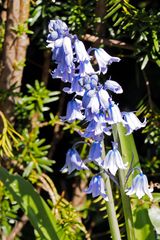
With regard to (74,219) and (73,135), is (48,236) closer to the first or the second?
(74,219)


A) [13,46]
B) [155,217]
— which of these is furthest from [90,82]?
[13,46]

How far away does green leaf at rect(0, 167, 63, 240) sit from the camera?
1456 mm

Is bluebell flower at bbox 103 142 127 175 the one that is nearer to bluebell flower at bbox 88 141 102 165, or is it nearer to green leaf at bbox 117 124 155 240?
bluebell flower at bbox 88 141 102 165

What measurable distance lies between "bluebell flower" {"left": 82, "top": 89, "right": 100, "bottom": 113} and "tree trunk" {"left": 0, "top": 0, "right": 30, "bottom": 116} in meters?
0.69

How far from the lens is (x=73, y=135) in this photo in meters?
2.23

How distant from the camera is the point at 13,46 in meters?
1.95

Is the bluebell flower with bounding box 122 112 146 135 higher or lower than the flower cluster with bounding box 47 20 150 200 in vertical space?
lower

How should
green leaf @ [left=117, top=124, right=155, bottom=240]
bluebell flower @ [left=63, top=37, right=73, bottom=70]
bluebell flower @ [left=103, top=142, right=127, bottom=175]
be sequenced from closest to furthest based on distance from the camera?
bluebell flower @ [left=63, top=37, right=73, bottom=70] < bluebell flower @ [left=103, top=142, right=127, bottom=175] < green leaf @ [left=117, top=124, right=155, bottom=240]

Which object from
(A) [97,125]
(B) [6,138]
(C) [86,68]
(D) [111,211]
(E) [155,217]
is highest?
(C) [86,68]

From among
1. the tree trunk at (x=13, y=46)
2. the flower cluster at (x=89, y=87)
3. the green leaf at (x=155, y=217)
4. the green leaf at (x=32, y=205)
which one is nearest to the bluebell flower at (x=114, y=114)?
the flower cluster at (x=89, y=87)

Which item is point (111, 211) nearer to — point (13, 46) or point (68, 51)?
point (68, 51)

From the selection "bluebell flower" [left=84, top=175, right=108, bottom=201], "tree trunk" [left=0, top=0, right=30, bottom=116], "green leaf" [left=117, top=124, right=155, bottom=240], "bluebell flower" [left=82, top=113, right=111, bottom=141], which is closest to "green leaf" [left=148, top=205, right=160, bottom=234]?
"green leaf" [left=117, top=124, right=155, bottom=240]

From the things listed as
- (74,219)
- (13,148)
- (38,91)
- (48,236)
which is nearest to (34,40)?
(38,91)

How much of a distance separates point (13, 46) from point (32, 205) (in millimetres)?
650
